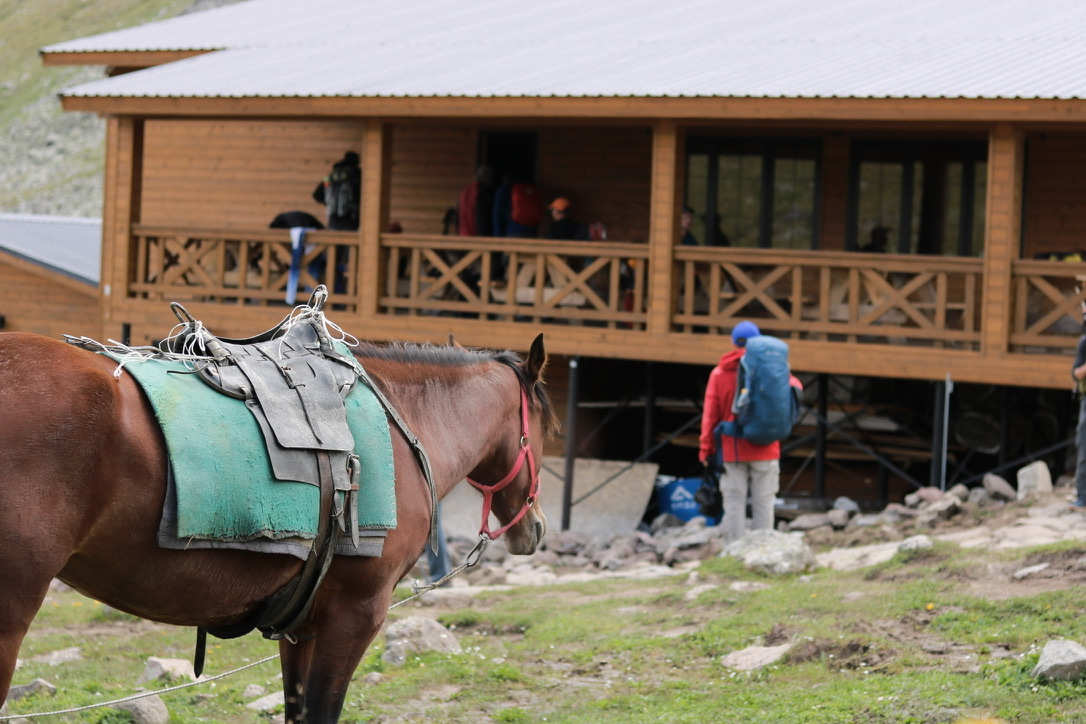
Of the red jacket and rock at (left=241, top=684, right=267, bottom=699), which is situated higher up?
the red jacket

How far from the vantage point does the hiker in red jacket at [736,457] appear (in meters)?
10.2

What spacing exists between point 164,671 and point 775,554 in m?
4.32

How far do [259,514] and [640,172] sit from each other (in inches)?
513

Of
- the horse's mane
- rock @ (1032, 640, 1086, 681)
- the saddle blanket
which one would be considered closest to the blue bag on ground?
rock @ (1032, 640, 1086, 681)

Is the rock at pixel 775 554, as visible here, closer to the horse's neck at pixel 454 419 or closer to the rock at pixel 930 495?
the rock at pixel 930 495

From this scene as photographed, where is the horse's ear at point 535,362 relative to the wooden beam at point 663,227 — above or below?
below

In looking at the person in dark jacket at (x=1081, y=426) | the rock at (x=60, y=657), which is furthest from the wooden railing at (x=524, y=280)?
the rock at (x=60, y=657)

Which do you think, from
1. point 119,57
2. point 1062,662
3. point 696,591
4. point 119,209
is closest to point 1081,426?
point 696,591

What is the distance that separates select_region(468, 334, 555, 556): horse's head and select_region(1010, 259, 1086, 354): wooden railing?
7562 millimetres

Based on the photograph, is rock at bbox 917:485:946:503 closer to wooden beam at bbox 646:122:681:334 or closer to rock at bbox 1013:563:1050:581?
wooden beam at bbox 646:122:681:334

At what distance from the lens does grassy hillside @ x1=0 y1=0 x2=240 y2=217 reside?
199ft

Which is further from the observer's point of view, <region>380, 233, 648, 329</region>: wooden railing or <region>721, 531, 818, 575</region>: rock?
<region>380, 233, 648, 329</region>: wooden railing

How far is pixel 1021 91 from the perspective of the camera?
11578 mm

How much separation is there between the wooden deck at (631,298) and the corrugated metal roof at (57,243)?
131 inches
